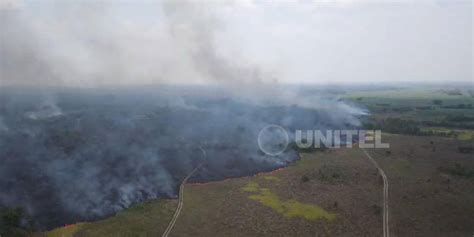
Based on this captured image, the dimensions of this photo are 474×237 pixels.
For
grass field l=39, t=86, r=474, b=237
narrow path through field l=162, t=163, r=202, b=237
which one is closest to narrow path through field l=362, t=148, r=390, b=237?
grass field l=39, t=86, r=474, b=237

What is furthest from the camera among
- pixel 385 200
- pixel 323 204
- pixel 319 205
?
pixel 385 200

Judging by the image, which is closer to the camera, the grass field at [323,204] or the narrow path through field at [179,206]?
the narrow path through field at [179,206]

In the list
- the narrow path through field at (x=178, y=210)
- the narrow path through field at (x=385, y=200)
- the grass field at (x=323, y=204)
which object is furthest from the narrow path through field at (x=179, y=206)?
the narrow path through field at (x=385, y=200)

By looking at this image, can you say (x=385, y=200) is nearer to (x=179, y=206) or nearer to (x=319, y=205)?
(x=319, y=205)

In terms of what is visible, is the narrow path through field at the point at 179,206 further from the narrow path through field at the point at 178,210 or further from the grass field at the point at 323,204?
the grass field at the point at 323,204

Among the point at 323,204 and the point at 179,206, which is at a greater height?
the point at 179,206

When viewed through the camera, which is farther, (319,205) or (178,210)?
(319,205)

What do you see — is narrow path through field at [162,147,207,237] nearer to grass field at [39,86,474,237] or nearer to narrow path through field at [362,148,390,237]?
grass field at [39,86,474,237]

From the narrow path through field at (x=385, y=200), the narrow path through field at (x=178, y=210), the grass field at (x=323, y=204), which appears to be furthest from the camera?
the narrow path through field at (x=385, y=200)

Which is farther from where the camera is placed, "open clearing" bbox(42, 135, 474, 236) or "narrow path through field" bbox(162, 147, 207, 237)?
"open clearing" bbox(42, 135, 474, 236)

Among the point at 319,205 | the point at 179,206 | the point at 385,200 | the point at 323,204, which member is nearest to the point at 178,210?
the point at 179,206

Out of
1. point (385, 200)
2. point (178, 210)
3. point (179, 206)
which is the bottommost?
point (385, 200)
